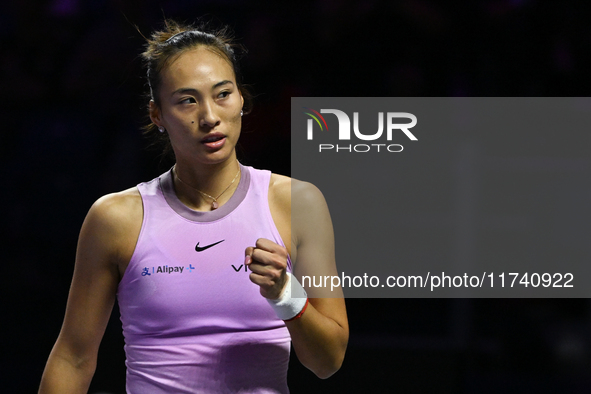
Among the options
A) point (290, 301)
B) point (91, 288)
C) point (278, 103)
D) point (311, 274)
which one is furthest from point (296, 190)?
point (278, 103)

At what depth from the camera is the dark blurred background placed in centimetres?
214

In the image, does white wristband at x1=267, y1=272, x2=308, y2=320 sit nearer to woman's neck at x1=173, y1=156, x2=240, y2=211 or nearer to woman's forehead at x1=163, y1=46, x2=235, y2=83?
woman's neck at x1=173, y1=156, x2=240, y2=211

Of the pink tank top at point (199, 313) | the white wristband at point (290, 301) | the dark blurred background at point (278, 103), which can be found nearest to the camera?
the white wristband at point (290, 301)

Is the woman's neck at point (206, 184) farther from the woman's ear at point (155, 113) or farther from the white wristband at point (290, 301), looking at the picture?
the white wristband at point (290, 301)

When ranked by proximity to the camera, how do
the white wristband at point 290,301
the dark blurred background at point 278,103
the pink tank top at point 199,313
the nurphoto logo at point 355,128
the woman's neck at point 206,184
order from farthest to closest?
1. the dark blurred background at point 278,103
2. the nurphoto logo at point 355,128
3. the woman's neck at point 206,184
4. the pink tank top at point 199,313
5. the white wristband at point 290,301

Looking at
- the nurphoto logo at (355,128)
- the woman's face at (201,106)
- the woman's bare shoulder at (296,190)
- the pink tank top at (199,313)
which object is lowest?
the pink tank top at (199,313)

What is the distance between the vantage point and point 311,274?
1347 millimetres

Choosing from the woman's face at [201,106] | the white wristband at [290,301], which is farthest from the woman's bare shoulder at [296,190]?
the white wristband at [290,301]

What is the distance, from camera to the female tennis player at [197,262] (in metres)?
1.30

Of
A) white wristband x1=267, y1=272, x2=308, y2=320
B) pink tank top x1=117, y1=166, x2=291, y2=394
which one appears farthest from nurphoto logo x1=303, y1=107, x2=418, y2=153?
white wristband x1=267, y1=272, x2=308, y2=320

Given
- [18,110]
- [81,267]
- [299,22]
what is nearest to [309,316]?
[81,267]

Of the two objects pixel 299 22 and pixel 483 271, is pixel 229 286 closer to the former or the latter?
pixel 483 271

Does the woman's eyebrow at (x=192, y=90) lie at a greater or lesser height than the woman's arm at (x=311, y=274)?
greater

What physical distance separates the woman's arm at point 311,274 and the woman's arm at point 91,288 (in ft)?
1.10
